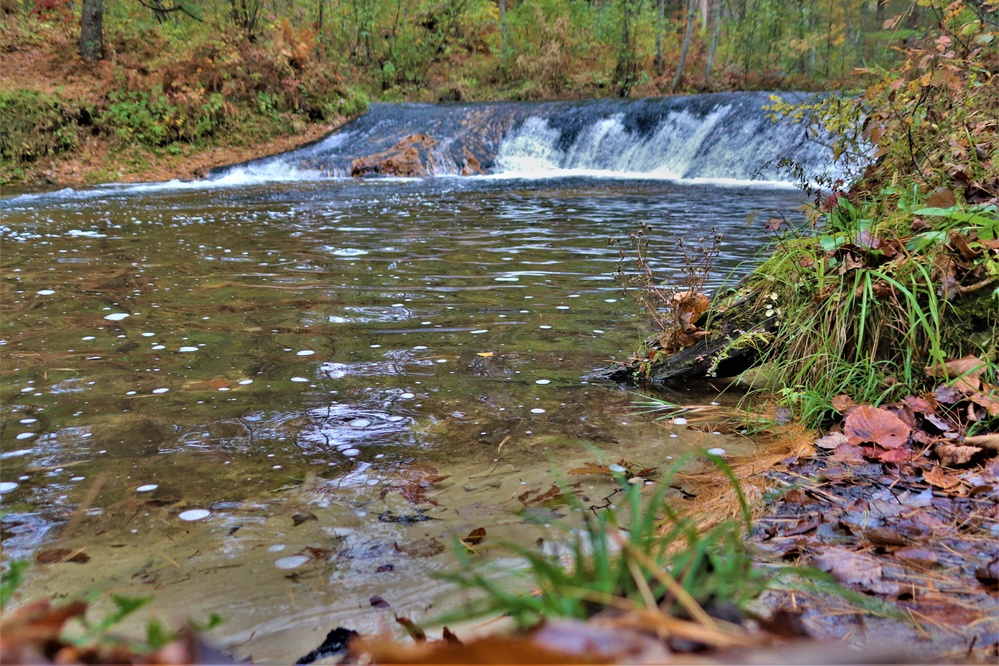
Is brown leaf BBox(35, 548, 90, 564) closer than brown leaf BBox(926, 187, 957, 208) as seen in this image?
Yes

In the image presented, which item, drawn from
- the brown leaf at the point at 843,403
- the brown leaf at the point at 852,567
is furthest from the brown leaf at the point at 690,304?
the brown leaf at the point at 852,567

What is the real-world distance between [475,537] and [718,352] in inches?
77.8

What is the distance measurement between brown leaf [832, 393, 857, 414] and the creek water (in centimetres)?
39

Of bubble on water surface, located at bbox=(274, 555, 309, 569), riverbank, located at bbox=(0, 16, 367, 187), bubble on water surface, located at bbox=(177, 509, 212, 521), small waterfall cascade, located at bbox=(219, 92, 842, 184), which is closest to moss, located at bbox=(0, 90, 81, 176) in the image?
riverbank, located at bbox=(0, 16, 367, 187)

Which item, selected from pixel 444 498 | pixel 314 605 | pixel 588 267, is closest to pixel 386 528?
pixel 444 498

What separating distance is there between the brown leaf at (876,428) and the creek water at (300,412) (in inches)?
15.8

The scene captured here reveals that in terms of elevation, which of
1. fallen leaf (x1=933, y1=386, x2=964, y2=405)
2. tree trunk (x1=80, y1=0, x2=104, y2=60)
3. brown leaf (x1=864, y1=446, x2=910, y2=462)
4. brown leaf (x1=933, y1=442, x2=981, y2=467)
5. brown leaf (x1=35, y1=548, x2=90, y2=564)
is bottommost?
brown leaf (x1=35, y1=548, x2=90, y2=564)

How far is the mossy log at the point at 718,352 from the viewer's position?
11.4 ft

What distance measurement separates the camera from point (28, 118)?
49.8 feet

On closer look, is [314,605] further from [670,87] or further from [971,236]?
[670,87]

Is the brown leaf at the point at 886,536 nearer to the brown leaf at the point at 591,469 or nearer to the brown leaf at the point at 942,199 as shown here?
the brown leaf at the point at 591,469

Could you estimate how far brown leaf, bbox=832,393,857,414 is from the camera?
9.18 feet

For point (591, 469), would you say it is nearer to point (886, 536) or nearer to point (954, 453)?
point (886, 536)

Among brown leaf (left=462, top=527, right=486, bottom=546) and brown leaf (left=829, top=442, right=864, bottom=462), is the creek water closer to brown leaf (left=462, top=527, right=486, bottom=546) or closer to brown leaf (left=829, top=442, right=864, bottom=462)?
brown leaf (left=462, top=527, right=486, bottom=546)
